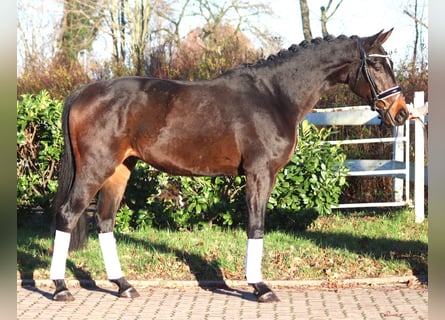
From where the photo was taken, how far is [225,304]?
5.48m

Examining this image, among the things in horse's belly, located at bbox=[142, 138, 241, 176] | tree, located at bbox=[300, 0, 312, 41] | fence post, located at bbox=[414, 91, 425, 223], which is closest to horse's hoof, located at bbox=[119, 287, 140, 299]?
horse's belly, located at bbox=[142, 138, 241, 176]

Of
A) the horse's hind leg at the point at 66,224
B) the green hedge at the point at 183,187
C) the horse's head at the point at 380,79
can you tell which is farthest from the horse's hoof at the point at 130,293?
the horse's head at the point at 380,79

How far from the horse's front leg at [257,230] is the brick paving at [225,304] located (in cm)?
13

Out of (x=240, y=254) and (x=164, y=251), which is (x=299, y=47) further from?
(x=164, y=251)

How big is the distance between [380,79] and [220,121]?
155cm

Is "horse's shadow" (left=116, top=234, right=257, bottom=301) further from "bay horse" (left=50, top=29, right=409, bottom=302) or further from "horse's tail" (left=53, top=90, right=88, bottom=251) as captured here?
"horse's tail" (left=53, top=90, right=88, bottom=251)

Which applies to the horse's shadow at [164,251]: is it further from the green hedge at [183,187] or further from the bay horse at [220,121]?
the green hedge at [183,187]

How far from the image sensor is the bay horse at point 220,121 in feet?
18.4

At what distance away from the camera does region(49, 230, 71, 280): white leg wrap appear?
5.66 metres

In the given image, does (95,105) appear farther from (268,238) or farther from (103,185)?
(268,238)

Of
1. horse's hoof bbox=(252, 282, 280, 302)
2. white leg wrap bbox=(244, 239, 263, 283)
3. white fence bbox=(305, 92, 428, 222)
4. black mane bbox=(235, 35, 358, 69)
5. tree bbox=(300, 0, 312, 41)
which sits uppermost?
tree bbox=(300, 0, 312, 41)

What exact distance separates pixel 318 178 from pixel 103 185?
140 inches

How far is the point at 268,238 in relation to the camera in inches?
305
